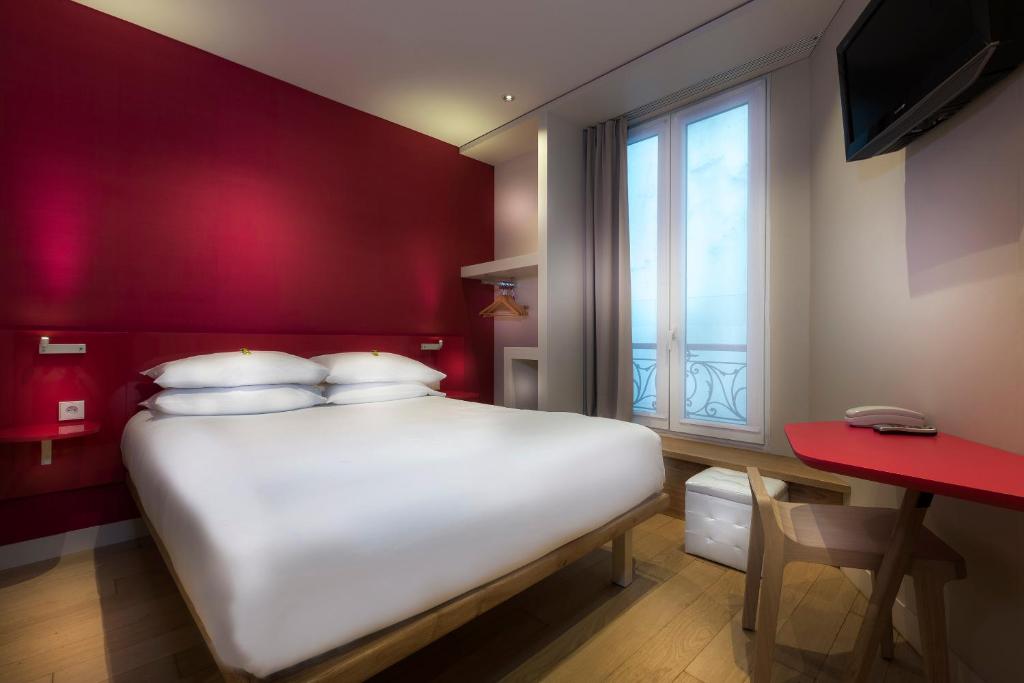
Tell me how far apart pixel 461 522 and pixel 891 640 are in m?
1.51

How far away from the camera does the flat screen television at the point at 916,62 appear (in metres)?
1.15

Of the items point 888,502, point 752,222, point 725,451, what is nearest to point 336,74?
point 752,222

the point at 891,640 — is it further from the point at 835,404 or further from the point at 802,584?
the point at 835,404

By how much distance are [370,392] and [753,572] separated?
2071 mm

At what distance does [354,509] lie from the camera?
1.00m

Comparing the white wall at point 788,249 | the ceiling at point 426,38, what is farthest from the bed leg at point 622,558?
the ceiling at point 426,38

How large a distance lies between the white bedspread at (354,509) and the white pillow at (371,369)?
0.81 metres

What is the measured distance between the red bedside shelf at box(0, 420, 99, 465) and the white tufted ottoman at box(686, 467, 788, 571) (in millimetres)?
2864

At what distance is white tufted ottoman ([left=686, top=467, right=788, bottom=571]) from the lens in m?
2.12

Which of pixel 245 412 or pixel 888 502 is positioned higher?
pixel 245 412

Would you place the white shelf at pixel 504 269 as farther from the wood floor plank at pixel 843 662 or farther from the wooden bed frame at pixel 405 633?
the wood floor plank at pixel 843 662

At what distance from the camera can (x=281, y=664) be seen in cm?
A: 85

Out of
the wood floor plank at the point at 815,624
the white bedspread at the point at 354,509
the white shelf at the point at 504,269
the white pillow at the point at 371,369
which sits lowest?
the wood floor plank at the point at 815,624

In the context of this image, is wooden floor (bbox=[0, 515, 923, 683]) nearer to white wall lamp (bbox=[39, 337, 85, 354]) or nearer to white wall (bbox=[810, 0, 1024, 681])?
white wall (bbox=[810, 0, 1024, 681])
